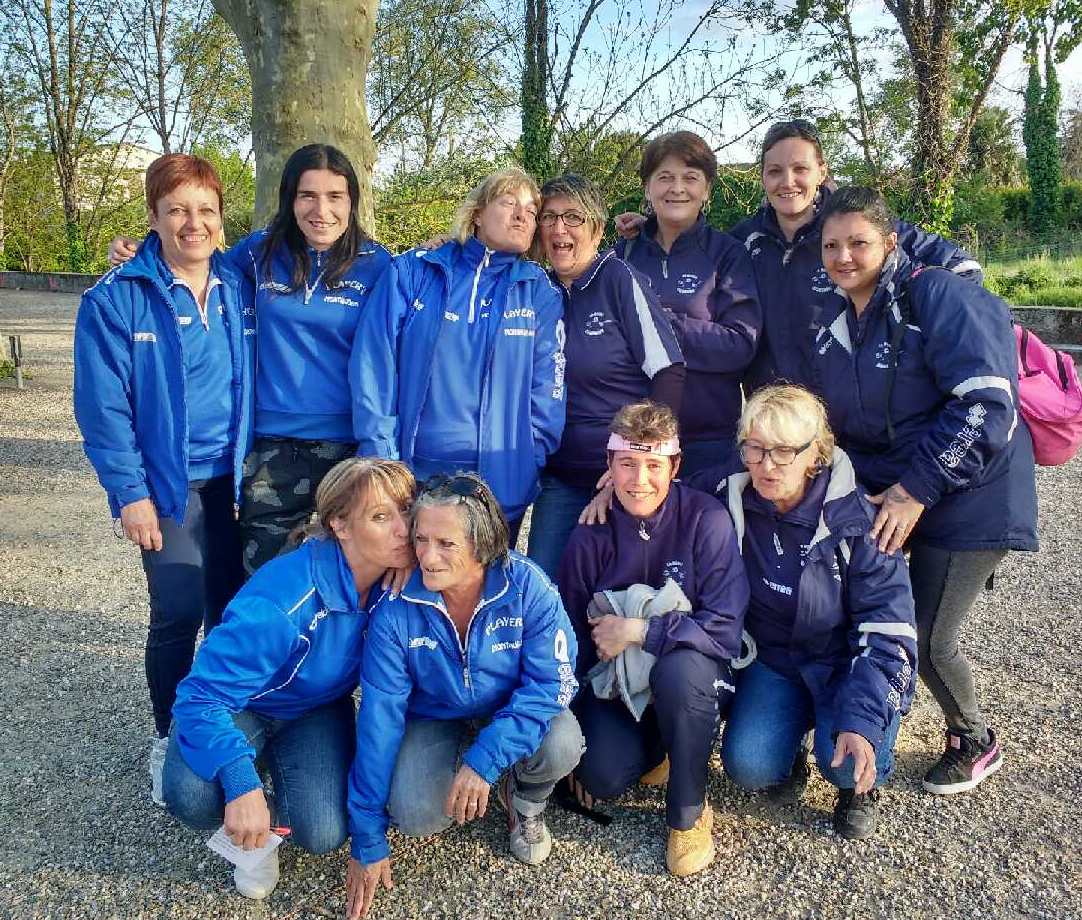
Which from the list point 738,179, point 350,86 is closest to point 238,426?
point 350,86

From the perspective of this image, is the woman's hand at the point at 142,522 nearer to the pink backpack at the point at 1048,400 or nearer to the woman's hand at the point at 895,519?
the woman's hand at the point at 895,519

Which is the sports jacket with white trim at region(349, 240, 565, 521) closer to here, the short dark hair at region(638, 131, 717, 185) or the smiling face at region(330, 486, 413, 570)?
the smiling face at region(330, 486, 413, 570)

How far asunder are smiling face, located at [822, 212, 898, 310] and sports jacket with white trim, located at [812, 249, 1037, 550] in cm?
6

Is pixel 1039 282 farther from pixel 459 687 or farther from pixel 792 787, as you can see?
pixel 459 687

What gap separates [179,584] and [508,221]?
1.82 m

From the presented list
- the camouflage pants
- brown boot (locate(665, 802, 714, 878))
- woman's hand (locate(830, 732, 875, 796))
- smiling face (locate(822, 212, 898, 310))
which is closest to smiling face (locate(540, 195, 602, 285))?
smiling face (locate(822, 212, 898, 310))

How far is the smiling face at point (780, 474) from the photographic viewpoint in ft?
10.6

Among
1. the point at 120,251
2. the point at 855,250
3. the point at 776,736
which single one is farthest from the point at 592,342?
the point at 120,251

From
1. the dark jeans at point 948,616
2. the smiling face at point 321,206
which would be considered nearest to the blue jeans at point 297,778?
the smiling face at point 321,206

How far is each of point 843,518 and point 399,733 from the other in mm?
1695

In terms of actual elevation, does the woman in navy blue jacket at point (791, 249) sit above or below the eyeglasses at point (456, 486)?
above

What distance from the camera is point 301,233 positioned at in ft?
11.6

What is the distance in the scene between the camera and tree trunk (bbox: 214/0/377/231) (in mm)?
5957

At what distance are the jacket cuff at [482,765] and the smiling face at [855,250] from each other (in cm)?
215
